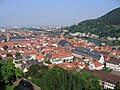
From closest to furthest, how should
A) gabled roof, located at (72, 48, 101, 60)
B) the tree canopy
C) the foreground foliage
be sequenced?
the tree canopy < the foreground foliage < gabled roof, located at (72, 48, 101, 60)

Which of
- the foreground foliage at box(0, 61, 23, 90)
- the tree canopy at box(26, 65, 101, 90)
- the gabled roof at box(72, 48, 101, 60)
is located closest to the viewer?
the tree canopy at box(26, 65, 101, 90)

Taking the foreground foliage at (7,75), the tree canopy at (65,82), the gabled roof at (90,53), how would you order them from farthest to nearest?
the gabled roof at (90,53) < the foreground foliage at (7,75) < the tree canopy at (65,82)

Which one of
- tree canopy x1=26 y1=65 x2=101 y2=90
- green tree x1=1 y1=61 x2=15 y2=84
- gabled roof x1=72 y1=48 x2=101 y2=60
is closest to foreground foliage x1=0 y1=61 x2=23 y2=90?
green tree x1=1 y1=61 x2=15 y2=84

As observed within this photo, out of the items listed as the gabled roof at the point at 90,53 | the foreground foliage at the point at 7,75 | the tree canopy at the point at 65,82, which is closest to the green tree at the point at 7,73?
the foreground foliage at the point at 7,75

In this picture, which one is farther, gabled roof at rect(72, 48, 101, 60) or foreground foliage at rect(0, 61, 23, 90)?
gabled roof at rect(72, 48, 101, 60)

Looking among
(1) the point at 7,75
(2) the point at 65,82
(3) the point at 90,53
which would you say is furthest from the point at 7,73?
(3) the point at 90,53

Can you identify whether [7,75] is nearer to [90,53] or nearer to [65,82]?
[65,82]

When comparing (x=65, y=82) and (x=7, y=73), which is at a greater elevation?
(x=7, y=73)

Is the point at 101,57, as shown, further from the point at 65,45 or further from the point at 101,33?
the point at 101,33

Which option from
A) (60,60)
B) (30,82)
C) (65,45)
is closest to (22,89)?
(30,82)

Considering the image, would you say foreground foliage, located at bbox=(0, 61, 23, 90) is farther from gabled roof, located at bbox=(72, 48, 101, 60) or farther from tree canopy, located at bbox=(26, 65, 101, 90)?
gabled roof, located at bbox=(72, 48, 101, 60)

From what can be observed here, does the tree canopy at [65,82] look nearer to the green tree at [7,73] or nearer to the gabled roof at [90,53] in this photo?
the green tree at [7,73]
